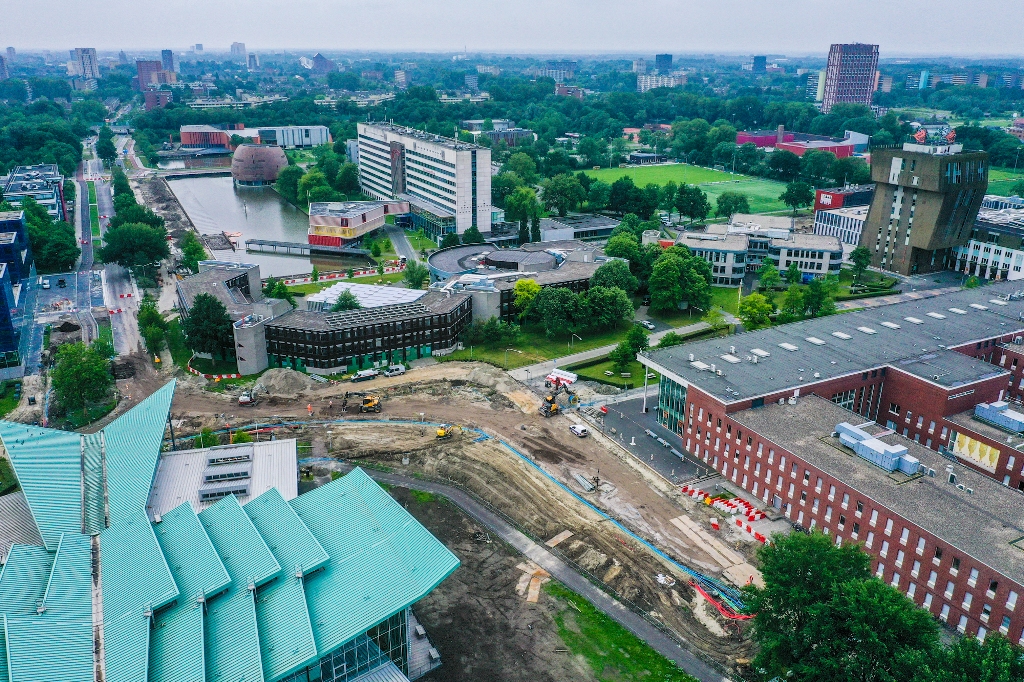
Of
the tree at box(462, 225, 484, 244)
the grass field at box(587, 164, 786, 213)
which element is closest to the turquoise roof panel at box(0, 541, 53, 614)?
the tree at box(462, 225, 484, 244)

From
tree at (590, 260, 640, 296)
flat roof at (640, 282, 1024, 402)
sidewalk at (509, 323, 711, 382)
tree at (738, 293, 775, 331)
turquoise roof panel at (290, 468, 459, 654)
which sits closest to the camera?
turquoise roof panel at (290, 468, 459, 654)

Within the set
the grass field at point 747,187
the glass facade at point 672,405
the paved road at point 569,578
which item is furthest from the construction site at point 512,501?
the grass field at point 747,187

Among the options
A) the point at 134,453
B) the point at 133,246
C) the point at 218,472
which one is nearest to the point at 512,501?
the point at 218,472

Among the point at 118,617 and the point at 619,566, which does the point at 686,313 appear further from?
the point at 118,617

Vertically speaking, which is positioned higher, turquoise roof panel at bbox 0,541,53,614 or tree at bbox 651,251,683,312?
tree at bbox 651,251,683,312

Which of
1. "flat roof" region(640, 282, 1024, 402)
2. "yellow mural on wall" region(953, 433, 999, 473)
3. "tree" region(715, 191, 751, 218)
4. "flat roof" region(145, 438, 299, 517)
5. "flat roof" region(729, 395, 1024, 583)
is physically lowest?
"flat roof" region(145, 438, 299, 517)

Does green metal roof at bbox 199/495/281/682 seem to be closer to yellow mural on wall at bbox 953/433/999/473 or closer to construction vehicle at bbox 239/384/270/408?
construction vehicle at bbox 239/384/270/408

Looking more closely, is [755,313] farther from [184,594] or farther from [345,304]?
[184,594]

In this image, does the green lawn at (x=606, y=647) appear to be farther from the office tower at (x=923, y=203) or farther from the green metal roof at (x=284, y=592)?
the office tower at (x=923, y=203)
